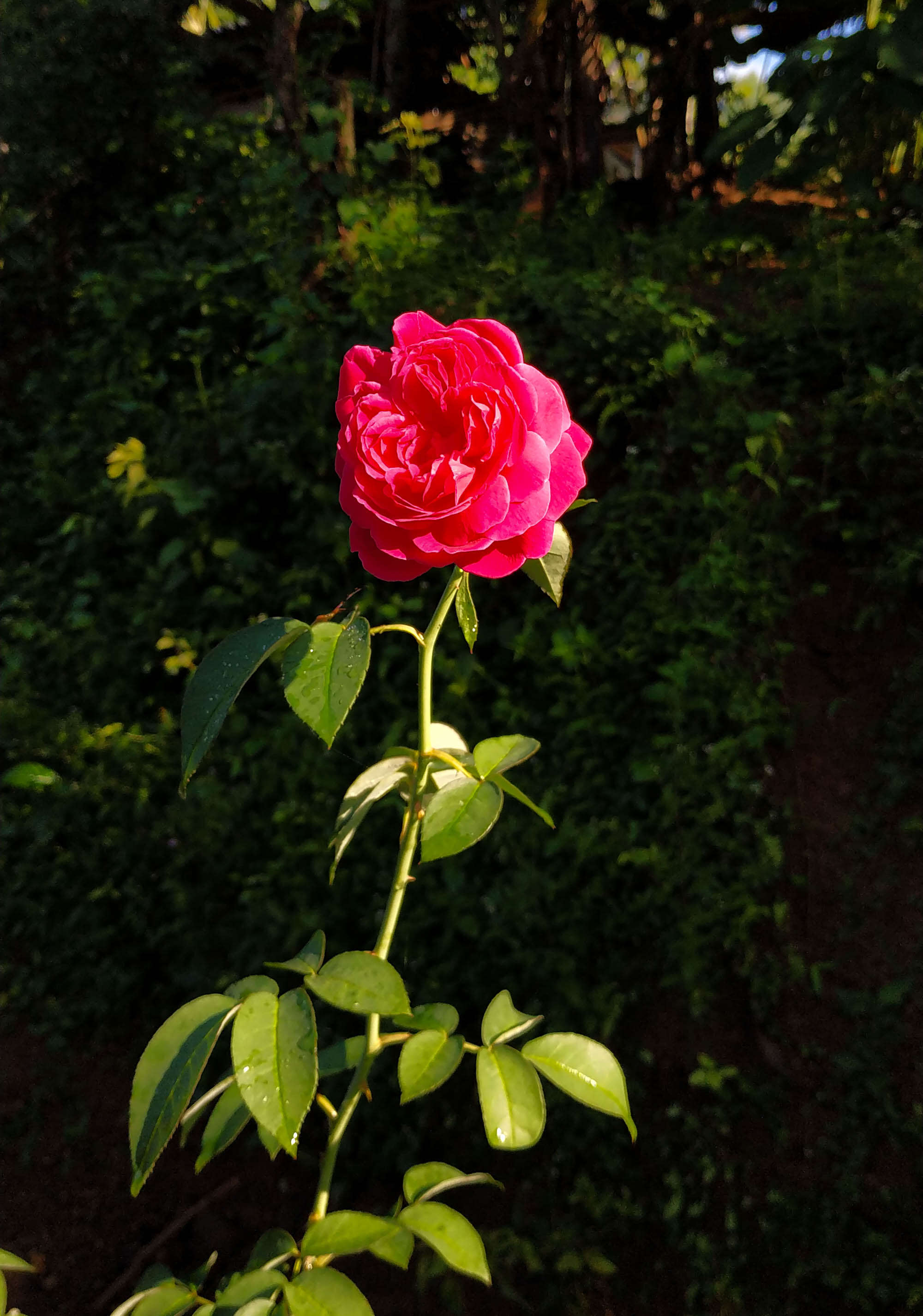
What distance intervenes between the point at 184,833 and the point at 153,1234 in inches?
43.4

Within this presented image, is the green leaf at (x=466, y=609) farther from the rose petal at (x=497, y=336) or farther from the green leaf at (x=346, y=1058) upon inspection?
the green leaf at (x=346, y=1058)

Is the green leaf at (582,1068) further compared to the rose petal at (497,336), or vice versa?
the green leaf at (582,1068)

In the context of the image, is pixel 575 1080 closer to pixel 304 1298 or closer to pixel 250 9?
pixel 304 1298

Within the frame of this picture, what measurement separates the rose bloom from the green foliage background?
1659 mm

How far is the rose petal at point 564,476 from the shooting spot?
2.88 ft

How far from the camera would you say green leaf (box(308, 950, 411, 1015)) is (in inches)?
37.9

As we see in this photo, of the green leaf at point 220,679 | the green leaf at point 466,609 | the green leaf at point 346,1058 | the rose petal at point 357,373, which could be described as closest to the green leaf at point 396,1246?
the green leaf at point 346,1058

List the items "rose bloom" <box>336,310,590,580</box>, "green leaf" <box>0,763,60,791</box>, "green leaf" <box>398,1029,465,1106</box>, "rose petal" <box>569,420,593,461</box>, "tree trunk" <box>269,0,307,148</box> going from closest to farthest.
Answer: "rose bloom" <box>336,310,590,580</box> → "rose petal" <box>569,420,593,461</box> → "green leaf" <box>398,1029,465,1106</box> → "green leaf" <box>0,763,60,791</box> → "tree trunk" <box>269,0,307,148</box>

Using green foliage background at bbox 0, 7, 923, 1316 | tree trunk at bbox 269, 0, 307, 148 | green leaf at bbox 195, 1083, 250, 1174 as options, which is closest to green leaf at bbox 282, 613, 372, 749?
green leaf at bbox 195, 1083, 250, 1174

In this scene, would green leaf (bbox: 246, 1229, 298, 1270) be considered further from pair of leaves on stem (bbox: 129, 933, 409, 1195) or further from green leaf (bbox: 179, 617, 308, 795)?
green leaf (bbox: 179, 617, 308, 795)

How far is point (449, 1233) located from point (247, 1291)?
231mm

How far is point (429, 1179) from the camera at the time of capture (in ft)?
3.77

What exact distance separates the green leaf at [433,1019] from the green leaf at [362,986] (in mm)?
149

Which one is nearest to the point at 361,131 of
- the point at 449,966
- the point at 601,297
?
the point at 601,297
